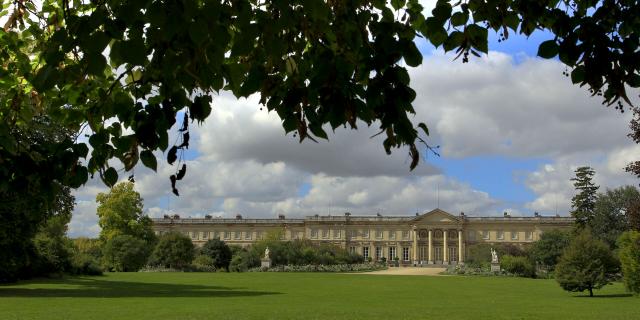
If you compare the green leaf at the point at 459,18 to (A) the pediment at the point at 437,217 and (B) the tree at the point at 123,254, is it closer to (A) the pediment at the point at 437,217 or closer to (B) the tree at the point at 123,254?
(B) the tree at the point at 123,254

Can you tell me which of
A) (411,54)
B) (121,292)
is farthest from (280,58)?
(121,292)

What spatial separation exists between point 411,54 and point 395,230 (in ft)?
343

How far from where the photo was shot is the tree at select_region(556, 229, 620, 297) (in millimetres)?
25922

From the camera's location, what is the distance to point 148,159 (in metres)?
3.58

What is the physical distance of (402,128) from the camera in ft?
10.1

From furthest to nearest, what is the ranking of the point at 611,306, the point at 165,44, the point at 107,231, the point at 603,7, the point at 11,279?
the point at 107,231, the point at 11,279, the point at 611,306, the point at 603,7, the point at 165,44

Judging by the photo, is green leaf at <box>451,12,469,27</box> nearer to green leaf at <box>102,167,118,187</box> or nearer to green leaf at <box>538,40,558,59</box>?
green leaf at <box>538,40,558,59</box>

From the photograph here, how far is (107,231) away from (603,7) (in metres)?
63.7

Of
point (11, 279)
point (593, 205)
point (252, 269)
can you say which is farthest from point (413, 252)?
point (11, 279)

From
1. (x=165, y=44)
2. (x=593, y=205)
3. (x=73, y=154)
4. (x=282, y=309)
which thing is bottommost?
(x=282, y=309)

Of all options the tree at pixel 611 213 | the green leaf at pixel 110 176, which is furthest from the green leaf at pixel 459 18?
the tree at pixel 611 213

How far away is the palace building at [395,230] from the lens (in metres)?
102

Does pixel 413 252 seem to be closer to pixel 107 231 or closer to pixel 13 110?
pixel 107 231

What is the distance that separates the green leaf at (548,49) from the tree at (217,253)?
57678 millimetres
